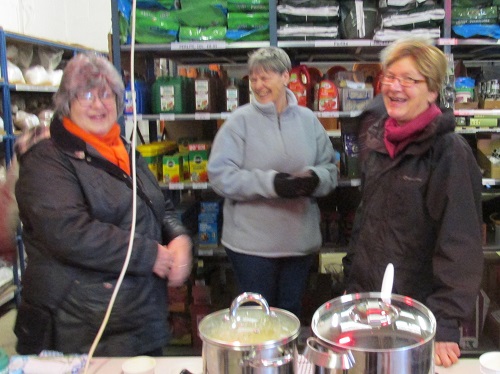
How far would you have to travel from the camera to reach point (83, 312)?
5.32ft

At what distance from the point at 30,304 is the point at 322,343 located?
3.75 ft

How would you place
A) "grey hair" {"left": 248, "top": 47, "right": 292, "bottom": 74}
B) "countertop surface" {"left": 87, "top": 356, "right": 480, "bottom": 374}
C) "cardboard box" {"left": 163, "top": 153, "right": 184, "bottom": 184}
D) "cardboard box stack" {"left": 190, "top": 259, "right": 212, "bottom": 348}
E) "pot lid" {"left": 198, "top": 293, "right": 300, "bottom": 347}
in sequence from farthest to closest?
"cardboard box stack" {"left": 190, "top": 259, "right": 212, "bottom": 348} < "cardboard box" {"left": 163, "top": 153, "right": 184, "bottom": 184} < "grey hair" {"left": 248, "top": 47, "right": 292, "bottom": 74} < "countertop surface" {"left": 87, "top": 356, "right": 480, "bottom": 374} < "pot lid" {"left": 198, "top": 293, "right": 300, "bottom": 347}

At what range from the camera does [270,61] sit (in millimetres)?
2457

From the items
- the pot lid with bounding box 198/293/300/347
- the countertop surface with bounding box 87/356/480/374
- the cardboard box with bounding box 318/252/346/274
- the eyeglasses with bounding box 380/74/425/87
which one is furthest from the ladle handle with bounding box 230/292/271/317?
the cardboard box with bounding box 318/252/346/274

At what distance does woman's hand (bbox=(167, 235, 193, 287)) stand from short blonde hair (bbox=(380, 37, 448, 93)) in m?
0.96

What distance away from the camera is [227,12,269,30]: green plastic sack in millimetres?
3242

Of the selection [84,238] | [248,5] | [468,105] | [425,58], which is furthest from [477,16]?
[84,238]

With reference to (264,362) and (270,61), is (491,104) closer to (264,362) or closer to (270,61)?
(270,61)

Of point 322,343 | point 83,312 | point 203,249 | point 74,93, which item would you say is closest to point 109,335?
point 83,312

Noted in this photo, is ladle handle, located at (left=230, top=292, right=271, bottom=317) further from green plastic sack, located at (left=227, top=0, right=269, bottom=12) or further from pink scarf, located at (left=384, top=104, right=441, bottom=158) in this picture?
green plastic sack, located at (left=227, top=0, right=269, bottom=12)

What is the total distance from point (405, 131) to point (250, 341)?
94 centimetres

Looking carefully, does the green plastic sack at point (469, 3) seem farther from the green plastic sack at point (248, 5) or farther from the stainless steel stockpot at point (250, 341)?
the stainless steel stockpot at point (250, 341)

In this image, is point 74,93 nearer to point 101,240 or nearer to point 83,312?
point 101,240

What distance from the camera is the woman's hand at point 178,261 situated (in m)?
1.76
